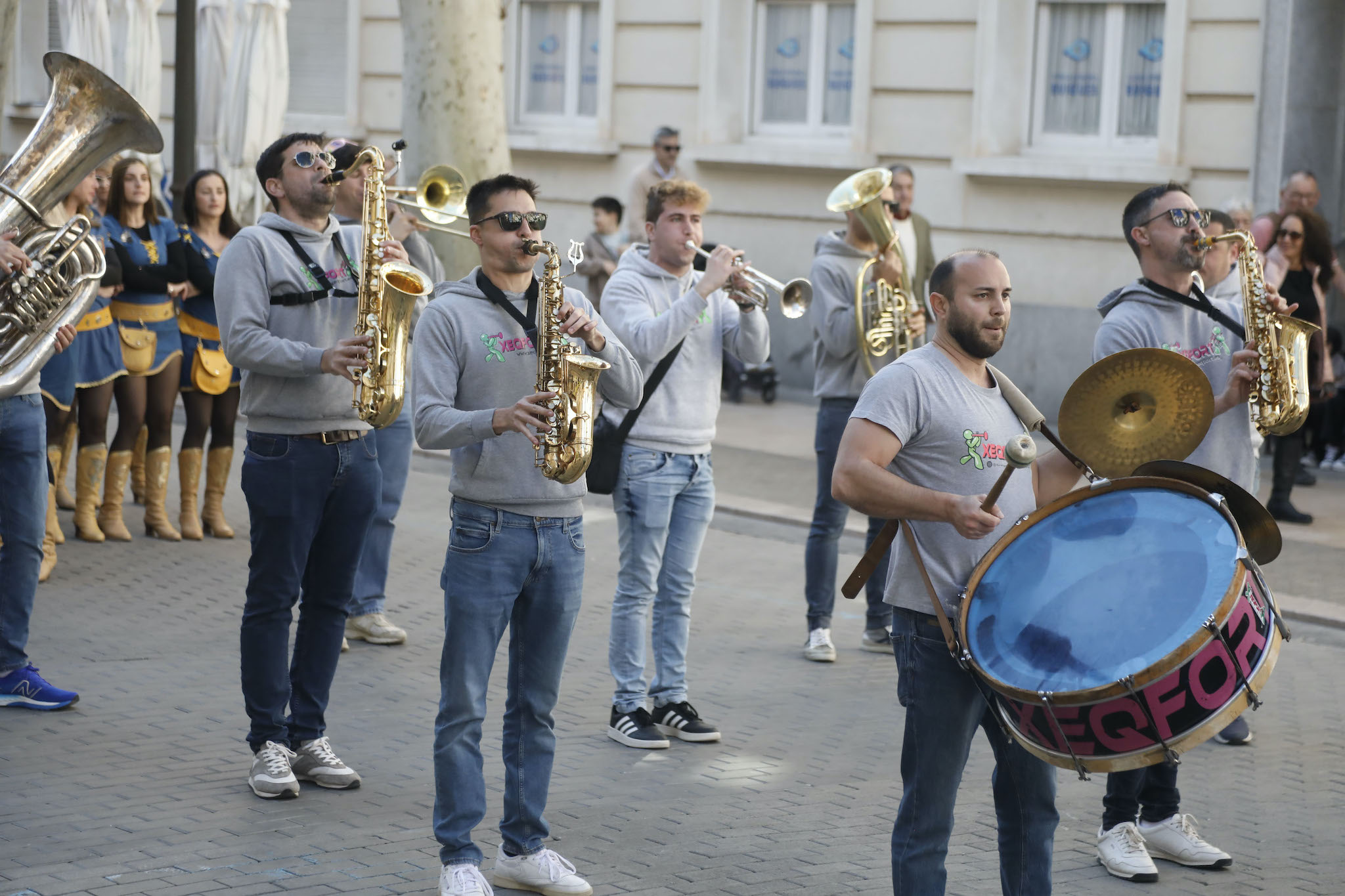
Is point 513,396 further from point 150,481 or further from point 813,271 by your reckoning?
point 150,481

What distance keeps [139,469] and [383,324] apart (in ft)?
18.7

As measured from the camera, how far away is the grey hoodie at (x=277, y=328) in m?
5.41

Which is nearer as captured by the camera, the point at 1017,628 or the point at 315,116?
the point at 1017,628

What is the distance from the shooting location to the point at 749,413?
594 inches

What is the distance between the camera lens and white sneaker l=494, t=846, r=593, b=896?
473cm

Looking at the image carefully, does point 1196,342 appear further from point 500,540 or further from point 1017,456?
point 500,540

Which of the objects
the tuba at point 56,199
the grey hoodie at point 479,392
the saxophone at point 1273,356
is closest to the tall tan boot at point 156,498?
the tuba at point 56,199

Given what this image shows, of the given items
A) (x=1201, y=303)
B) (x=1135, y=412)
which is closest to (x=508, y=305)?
(x=1135, y=412)

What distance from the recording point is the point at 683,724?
6.34 metres

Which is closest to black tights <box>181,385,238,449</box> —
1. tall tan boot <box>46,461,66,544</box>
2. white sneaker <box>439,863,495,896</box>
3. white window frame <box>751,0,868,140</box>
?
tall tan boot <box>46,461,66,544</box>

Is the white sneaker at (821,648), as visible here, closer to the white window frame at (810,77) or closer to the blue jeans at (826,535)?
the blue jeans at (826,535)

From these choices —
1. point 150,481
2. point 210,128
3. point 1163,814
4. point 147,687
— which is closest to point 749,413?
point 210,128

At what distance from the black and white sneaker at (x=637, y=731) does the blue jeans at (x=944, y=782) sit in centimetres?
209

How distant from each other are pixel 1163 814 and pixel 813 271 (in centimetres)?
332
